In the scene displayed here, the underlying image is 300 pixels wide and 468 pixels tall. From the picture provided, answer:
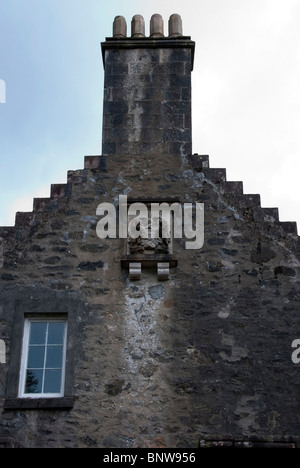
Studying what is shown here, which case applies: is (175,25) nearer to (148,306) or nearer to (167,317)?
(148,306)

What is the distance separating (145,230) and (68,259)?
1120 millimetres

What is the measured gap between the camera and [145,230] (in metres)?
11.5

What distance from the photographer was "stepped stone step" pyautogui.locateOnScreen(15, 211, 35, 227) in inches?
456

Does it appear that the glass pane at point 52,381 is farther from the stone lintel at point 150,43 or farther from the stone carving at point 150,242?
the stone lintel at point 150,43

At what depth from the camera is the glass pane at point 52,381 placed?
416 inches

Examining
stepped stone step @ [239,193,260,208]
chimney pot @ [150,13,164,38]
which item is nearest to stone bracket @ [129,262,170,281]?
stepped stone step @ [239,193,260,208]

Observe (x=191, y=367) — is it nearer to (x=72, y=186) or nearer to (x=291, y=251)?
(x=291, y=251)

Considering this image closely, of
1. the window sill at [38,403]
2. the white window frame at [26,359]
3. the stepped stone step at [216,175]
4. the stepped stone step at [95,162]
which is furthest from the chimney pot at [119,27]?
the window sill at [38,403]

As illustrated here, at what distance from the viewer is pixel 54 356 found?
35.3ft

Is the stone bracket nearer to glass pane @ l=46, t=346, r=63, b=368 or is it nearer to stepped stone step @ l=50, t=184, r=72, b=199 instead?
glass pane @ l=46, t=346, r=63, b=368

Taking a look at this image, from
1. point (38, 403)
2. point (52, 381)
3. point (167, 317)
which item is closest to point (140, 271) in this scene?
point (167, 317)

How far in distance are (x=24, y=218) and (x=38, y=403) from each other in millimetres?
2680

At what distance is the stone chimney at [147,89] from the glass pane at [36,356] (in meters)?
3.10

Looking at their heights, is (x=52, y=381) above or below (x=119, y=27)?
below
